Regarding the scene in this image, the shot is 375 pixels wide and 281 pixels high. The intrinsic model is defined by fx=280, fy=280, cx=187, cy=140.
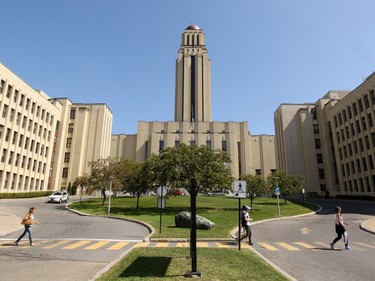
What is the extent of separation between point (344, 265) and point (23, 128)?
56212 millimetres

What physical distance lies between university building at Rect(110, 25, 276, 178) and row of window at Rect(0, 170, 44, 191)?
1058 inches

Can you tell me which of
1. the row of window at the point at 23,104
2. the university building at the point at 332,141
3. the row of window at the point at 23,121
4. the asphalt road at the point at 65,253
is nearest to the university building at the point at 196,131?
the university building at the point at 332,141

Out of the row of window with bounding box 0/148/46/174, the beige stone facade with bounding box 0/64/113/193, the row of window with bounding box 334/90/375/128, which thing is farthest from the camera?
the row of window with bounding box 334/90/375/128

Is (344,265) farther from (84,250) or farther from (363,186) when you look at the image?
(363,186)

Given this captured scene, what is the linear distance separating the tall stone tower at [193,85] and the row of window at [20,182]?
4181 centimetres

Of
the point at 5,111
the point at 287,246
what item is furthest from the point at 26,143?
the point at 287,246

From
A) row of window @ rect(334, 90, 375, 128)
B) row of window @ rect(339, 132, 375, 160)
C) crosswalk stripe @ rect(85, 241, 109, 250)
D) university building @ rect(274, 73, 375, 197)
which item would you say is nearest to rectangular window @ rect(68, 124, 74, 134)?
university building @ rect(274, 73, 375, 197)

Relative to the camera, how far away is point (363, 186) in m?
51.7

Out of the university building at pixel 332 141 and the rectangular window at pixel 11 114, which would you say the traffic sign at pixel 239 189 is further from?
the rectangular window at pixel 11 114

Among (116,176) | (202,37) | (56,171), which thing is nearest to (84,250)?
(116,176)

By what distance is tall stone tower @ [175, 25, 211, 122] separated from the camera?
84.1 m

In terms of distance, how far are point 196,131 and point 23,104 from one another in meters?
41.8

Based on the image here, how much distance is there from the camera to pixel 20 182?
5178cm

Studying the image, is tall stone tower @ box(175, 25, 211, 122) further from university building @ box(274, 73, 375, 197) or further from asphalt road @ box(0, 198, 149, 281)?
asphalt road @ box(0, 198, 149, 281)
